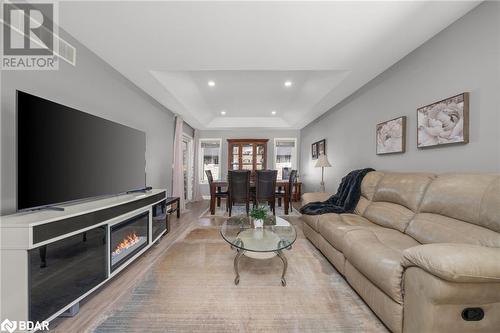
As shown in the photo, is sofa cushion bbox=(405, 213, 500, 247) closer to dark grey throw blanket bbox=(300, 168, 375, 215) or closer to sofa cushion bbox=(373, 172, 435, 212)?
sofa cushion bbox=(373, 172, 435, 212)

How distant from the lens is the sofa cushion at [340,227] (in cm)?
178

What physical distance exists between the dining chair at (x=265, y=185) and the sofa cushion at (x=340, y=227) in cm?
182

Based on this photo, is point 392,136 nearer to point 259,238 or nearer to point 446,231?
point 446,231

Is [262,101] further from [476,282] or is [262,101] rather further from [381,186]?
[476,282]

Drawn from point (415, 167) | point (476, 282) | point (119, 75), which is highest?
point (119, 75)

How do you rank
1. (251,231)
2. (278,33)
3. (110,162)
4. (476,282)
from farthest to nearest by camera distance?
(251,231)
(110,162)
(278,33)
(476,282)

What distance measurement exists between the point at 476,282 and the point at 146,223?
2.82 m

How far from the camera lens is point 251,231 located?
227cm

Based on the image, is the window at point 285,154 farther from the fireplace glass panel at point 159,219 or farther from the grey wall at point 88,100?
the fireplace glass panel at point 159,219

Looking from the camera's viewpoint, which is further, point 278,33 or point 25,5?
point 278,33

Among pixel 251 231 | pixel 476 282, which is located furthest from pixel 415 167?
pixel 251 231

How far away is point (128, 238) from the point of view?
2096 millimetres

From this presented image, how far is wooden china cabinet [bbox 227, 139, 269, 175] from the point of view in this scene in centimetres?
595

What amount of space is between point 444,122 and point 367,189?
40.7 inches
